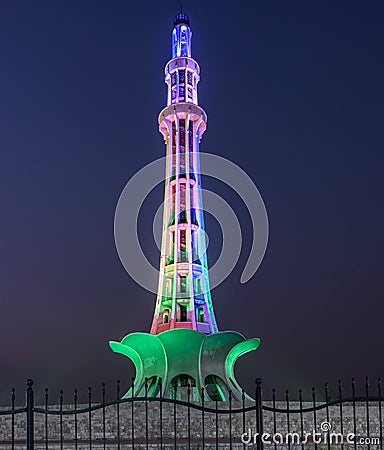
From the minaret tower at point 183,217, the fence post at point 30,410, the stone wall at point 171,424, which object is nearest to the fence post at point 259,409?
the fence post at point 30,410

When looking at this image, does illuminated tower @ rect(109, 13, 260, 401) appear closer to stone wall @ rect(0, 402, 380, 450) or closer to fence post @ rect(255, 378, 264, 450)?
stone wall @ rect(0, 402, 380, 450)

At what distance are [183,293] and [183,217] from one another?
312 centimetres

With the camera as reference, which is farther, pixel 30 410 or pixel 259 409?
pixel 259 409

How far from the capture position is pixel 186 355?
83.3 ft

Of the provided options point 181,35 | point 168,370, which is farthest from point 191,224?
point 181,35

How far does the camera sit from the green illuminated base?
82.4 feet

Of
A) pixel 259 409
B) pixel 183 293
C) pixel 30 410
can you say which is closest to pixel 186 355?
pixel 183 293

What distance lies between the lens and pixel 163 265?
95.2 ft

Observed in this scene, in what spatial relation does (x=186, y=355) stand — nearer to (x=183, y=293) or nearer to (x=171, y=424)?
(x=183, y=293)

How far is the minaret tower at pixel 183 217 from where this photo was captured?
28.3 metres

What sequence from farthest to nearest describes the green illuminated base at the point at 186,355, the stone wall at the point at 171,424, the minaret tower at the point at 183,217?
the minaret tower at the point at 183,217, the green illuminated base at the point at 186,355, the stone wall at the point at 171,424

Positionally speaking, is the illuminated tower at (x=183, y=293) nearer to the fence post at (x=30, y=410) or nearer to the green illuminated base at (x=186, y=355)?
the green illuminated base at (x=186, y=355)

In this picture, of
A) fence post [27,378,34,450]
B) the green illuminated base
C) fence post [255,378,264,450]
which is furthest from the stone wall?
fence post [27,378,34,450]

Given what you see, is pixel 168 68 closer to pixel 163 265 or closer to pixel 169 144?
pixel 169 144
